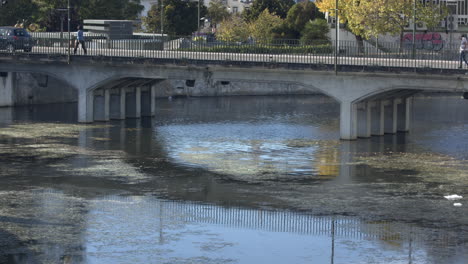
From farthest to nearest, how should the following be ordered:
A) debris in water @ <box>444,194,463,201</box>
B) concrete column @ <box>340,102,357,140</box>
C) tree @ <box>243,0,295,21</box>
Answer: tree @ <box>243,0,295,21</box>, concrete column @ <box>340,102,357,140</box>, debris in water @ <box>444,194,463,201</box>

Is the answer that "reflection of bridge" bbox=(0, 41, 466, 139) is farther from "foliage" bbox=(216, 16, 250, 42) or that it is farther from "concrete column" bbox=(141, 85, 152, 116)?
"foliage" bbox=(216, 16, 250, 42)

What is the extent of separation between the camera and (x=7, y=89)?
8494 centimetres

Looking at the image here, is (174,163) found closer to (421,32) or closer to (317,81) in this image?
(317,81)

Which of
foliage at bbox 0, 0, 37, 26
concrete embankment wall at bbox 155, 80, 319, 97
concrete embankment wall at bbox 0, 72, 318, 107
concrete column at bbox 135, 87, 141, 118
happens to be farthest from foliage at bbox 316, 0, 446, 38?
foliage at bbox 0, 0, 37, 26

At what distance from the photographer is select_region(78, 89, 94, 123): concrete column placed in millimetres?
71312

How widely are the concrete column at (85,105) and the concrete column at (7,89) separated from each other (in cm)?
Result: 1449

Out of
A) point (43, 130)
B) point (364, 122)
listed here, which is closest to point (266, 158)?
point (364, 122)

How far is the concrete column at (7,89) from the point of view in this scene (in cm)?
8419

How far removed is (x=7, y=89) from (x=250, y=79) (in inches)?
1137

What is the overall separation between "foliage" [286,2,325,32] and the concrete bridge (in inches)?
1396

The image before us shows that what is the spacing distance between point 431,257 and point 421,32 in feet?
272

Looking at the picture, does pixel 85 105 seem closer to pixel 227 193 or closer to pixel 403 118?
pixel 403 118

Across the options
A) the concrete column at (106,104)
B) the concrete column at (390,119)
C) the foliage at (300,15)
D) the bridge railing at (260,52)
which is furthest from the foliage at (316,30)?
the concrete column at (390,119)

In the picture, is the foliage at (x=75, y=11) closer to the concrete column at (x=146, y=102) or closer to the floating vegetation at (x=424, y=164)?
the concrete column at (x=146, y=102)
